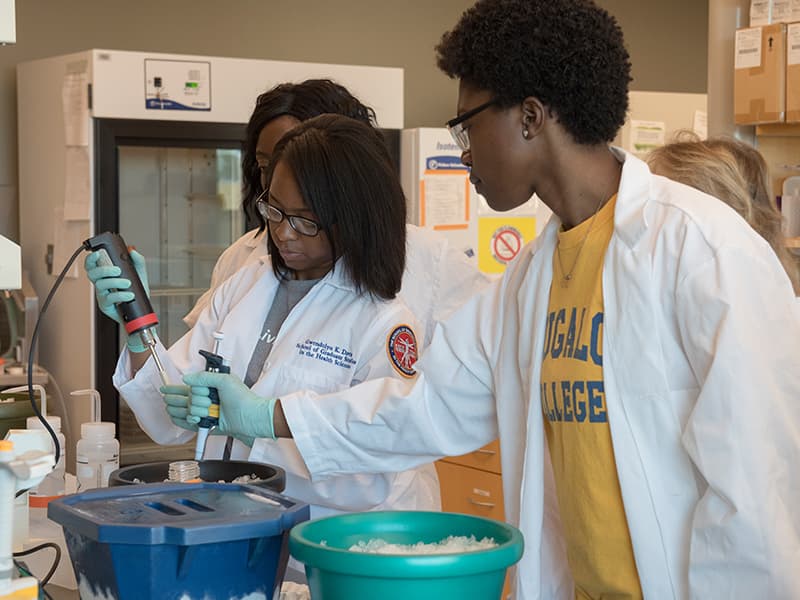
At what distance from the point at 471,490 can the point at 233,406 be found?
201 centimetres

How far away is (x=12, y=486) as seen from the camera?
1.05 metres

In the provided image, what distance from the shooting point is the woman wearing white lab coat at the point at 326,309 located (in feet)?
6.12

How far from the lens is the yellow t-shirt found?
1408 millimetres

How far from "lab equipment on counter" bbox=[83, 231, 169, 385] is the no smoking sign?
3.28 m

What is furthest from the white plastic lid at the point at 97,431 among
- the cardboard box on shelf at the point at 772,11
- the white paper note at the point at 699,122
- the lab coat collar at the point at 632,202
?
the white paper note at the point at 699,122

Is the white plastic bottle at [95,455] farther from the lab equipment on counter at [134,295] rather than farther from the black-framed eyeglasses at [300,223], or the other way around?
the black-framed eyeglasses at [300,223]

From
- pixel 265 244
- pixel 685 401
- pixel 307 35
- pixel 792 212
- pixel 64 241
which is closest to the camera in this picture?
pixel 685 401

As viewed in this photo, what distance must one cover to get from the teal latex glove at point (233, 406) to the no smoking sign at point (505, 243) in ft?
11.3

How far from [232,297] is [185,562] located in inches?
39.0

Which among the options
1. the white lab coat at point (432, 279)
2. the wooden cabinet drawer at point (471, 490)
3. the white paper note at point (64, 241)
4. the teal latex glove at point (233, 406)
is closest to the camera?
the teal latex glove at point (233, 406)

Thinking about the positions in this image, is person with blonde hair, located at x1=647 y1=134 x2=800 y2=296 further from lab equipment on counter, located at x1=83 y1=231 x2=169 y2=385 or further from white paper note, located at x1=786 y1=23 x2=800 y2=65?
lab equipment on counter, located at x1=83 y1=231 x2=169 y2=385

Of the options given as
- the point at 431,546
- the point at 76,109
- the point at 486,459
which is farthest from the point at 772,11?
the point at 431,546

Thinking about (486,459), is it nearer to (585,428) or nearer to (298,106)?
(298,106)

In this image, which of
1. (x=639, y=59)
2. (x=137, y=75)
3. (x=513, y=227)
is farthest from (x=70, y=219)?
(x=639, y=59)
